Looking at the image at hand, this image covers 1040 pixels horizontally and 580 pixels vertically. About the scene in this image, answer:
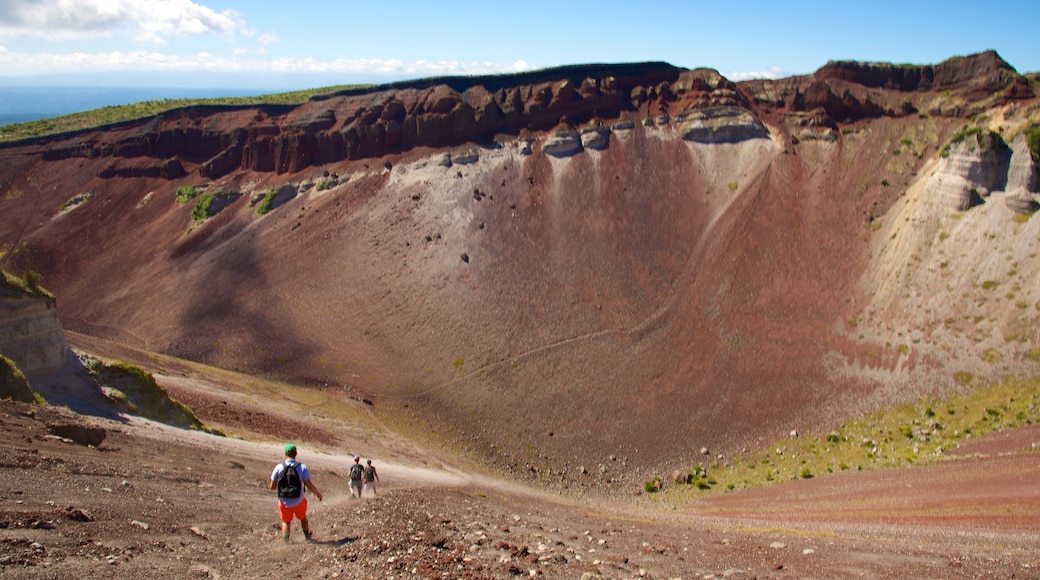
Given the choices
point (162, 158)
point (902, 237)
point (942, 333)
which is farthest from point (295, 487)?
point (162, 158)

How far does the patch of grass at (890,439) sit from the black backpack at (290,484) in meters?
21.5

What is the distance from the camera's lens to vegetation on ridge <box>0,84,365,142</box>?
235ft

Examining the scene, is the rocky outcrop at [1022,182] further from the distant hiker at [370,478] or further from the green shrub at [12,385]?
the green shrub at [12,385]

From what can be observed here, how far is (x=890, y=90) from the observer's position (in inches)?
2064

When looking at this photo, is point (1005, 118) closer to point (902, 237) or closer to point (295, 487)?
point (902, 237)

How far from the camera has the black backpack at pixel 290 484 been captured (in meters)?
11.9

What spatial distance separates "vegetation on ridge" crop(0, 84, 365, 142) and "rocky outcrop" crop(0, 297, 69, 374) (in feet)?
157

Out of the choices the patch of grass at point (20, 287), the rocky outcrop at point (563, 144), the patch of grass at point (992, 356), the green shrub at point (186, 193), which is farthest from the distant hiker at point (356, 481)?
the green shrub at point (186, 193)

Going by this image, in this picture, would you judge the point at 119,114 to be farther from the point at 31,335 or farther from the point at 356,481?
the point at 356,481

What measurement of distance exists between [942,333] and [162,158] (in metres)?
66.3

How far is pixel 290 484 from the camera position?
11938mm

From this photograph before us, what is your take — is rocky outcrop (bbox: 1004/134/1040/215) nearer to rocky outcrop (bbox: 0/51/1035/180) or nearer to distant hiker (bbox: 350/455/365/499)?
rocky outcrop (bbox: 0/51/1035/180)

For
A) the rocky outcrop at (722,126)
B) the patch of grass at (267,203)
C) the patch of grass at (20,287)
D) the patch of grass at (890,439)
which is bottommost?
the patch of grass at (890,439)

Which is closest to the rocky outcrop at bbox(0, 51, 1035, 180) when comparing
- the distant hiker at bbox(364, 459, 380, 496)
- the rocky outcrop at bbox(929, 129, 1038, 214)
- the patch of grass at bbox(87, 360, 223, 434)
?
the rocky outcrop at bbox(929, 129, 1038, 214)
